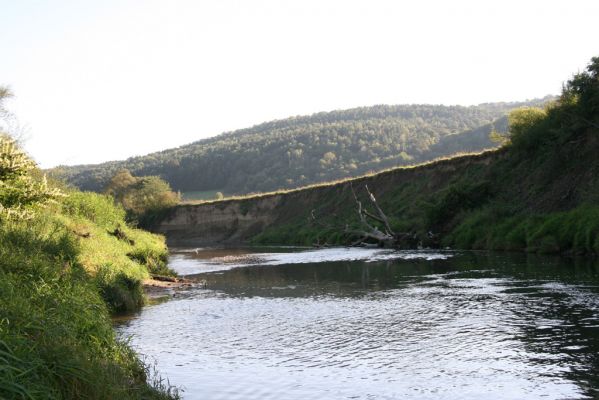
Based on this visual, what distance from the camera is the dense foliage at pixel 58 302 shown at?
655 centimetres

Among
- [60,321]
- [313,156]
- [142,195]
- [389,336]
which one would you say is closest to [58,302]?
[60,321]

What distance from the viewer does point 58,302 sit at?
1054cm

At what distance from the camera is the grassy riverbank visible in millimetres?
6449

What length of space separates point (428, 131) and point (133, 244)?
139807 mm

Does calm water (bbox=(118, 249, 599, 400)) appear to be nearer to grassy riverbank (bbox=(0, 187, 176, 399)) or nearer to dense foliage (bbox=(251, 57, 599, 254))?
grassy riverbank (bbox=(0, 187, 176, 399))

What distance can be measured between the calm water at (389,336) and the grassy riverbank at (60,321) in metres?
1.04

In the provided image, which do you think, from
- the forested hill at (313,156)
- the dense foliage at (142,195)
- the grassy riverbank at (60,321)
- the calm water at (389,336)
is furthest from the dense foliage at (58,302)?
the forested hill at (313,156)

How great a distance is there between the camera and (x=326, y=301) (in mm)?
19359

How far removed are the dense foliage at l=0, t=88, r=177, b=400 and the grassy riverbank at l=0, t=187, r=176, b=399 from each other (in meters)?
0.01

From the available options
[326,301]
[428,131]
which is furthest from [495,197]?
[428,131]

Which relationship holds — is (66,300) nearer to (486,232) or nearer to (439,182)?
(486,232)

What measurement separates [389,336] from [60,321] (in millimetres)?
6897

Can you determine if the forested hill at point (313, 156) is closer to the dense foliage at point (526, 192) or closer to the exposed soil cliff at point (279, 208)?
the exposed soil cliff at point (279, 208)

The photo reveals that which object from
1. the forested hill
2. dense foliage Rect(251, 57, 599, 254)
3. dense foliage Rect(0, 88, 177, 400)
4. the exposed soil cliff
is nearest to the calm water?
dense foliage Rect(0, 88, 177, 400)
